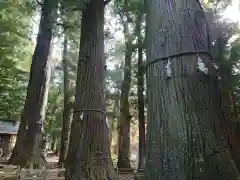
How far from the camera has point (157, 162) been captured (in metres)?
2.52

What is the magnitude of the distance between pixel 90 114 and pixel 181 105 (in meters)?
4.25

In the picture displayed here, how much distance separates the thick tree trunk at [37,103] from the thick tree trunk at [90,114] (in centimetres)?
335

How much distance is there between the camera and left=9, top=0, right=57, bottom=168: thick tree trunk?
10.4 meters

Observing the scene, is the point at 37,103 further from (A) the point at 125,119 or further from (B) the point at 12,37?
(A) the point at 125,119

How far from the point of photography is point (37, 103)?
435 inches

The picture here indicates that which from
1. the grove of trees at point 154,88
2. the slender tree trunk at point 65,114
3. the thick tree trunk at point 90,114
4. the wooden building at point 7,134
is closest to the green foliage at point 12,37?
the grove of trees at point 154,88

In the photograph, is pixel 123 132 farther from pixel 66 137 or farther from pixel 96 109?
pixel 96 109

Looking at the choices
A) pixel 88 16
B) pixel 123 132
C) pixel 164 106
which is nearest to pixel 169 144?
pixel 164 106

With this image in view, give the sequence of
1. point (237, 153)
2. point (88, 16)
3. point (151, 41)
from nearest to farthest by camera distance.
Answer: point (151, 41) < point (88, 16) < point (237, 153)

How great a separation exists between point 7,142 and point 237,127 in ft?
79.8

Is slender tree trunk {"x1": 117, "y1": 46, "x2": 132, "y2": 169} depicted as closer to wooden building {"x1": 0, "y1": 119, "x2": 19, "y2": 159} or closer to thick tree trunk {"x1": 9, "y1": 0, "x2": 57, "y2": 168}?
thick tree trunk {"x1": 9, "y1": 0, "x2": 57, "y2": 168}

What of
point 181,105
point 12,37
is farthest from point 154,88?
point 12,37

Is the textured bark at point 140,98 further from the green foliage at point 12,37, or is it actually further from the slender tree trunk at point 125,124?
the green foliage at point 12,37

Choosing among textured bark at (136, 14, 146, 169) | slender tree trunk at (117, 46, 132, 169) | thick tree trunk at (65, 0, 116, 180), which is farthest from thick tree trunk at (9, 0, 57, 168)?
slender tree trunk at (117, 46, 132, 169)
